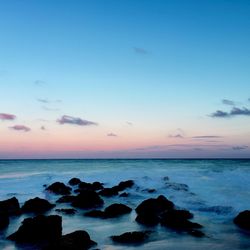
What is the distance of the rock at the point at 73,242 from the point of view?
9.49 metres

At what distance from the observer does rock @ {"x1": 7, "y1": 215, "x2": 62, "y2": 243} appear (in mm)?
11586

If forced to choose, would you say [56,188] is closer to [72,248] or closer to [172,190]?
[172,190]

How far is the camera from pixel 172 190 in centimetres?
2705

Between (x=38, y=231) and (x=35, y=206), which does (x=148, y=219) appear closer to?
(x=38, y=231)

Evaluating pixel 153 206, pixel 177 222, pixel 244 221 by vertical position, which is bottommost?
pixel 244 221

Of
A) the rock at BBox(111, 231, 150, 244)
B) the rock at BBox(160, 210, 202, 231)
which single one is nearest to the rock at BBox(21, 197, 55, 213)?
the rock at BBox(160, 210, 202, 231)

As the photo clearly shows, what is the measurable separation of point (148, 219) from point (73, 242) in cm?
563

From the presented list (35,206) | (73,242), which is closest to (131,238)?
(73,242)

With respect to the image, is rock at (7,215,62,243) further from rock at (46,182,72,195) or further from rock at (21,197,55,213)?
rock at (46,182,72,195)

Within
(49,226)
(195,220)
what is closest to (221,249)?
(195,220)

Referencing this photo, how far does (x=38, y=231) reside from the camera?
11758mm

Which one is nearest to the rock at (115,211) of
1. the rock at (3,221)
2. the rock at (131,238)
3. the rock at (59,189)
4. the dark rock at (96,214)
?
the dark rock at (96,214)

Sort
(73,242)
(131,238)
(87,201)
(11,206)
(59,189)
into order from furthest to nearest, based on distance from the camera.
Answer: (59,189) → (87,201) → (11,206) → (131,238) → (73,242)

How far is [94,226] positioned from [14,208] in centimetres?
542
